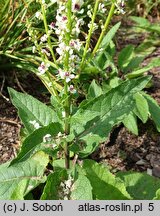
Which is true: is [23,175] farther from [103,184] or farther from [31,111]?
[103,184]

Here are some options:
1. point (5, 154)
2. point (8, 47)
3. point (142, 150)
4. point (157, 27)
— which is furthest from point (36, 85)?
point (157, 27)

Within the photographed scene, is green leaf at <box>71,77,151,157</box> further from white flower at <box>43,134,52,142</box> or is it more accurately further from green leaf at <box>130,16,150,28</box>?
green leaf at <box>130,16,150,28</box>

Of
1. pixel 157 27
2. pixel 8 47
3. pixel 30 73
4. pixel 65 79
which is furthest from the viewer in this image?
pixel 157 27

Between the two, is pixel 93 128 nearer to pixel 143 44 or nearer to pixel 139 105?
pixel 139 105

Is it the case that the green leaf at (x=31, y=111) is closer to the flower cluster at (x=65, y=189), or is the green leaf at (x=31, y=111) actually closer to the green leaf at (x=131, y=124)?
the flower cluster at (x=65, y=189)

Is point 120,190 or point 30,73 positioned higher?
point 30,73

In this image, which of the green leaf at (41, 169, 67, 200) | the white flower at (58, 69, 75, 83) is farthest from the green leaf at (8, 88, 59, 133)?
the white flower at (58, 69, 75, 83)

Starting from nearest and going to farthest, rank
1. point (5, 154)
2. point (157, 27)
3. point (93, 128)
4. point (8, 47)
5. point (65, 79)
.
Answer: point (65, 79) < point (93, 128) < point (5, 154) < point (8, 47) < point (157, 27)
